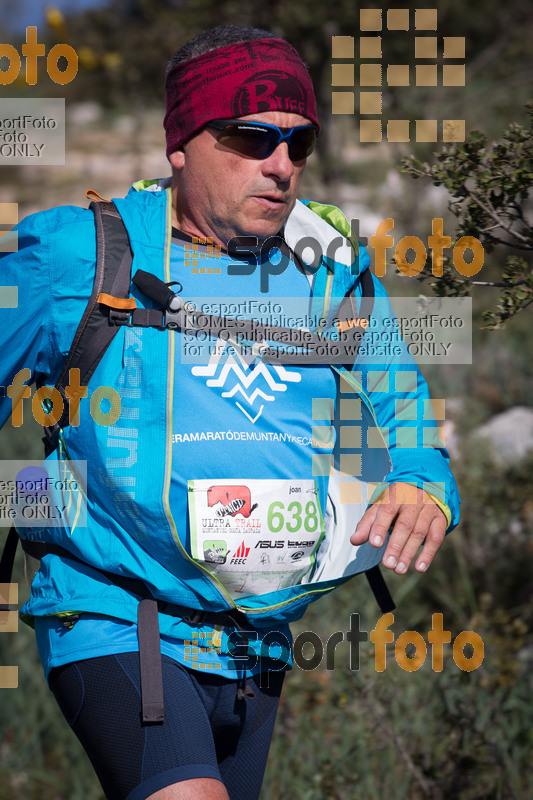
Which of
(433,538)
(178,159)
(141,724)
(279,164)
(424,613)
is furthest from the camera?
(424,613)

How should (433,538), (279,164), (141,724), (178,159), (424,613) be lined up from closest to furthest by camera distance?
(141,724) → (433,538) → (279,164) → (178,159) → (424,613)

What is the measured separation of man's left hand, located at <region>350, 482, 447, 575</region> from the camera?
179cm

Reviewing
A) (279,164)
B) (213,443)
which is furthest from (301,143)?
(213,443)

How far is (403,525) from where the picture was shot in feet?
6.04

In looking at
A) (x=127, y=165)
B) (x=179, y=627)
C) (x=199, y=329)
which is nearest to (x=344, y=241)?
(x=199, y=329)

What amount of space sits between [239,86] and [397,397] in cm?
82

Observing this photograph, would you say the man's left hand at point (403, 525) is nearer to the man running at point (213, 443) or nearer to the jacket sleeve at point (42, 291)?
the man running at point (213, 443)

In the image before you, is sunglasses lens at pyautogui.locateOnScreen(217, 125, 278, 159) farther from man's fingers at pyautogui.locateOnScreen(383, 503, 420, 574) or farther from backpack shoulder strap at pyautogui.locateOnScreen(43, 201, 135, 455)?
man's fingers at pyautogui.locateOnScreen(383, 503, 420, 574)

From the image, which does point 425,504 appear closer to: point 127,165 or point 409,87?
point 409,87

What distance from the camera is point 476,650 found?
3293mm

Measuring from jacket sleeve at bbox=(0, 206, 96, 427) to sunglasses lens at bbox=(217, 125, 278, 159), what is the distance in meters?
0.43

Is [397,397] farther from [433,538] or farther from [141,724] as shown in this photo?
[141,724]

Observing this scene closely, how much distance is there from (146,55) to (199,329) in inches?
311

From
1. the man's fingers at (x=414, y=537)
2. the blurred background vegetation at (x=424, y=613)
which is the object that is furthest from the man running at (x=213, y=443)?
the blurred background vegetation at (x=424, y=613)
